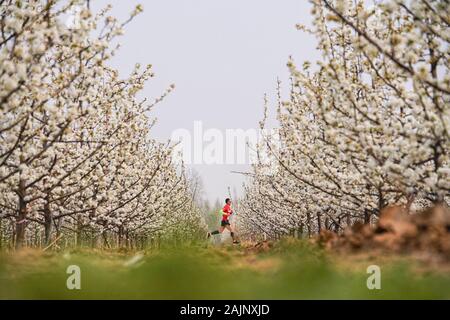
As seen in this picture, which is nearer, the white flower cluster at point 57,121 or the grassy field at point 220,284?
the grassy field at point 220,284

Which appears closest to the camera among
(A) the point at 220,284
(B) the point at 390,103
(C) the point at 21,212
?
(A) the point at 220,284

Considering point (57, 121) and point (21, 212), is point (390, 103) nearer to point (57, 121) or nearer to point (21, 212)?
point (57, 121)

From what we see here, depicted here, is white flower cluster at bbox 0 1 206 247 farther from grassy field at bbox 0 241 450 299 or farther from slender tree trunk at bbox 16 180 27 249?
grassy field at bbox 0 241 450 299

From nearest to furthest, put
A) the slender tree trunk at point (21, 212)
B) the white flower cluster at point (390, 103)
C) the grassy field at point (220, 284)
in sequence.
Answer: the grassy field at point (220, 284), the white flower cluster at point (390, 103), the slender tree trunk at point (21, 212)

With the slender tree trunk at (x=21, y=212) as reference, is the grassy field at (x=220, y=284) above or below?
below

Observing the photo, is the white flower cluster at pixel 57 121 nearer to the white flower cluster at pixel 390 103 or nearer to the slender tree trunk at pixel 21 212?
the slender tree trunk at pixel 21 212

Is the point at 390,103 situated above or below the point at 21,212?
above

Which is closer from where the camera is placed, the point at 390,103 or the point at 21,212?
the point at 390,103

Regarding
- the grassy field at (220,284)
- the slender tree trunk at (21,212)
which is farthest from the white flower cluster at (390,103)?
the slender tree trunk at (21,212)

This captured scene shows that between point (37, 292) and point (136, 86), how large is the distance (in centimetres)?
669

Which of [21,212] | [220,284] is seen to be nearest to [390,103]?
[220,284]

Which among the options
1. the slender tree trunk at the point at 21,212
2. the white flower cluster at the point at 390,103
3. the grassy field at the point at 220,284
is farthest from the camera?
the slender tree trunk at the point at 21,212
